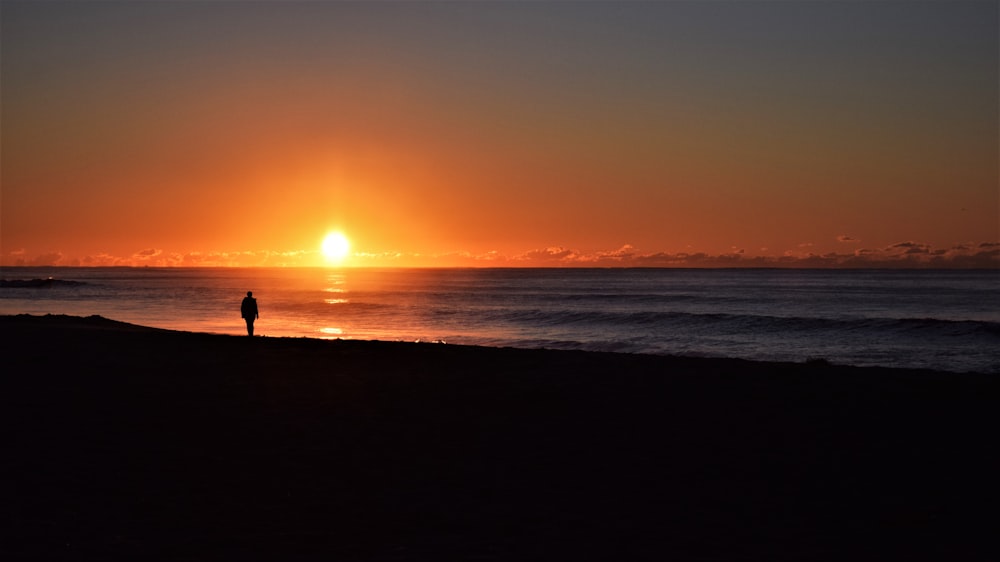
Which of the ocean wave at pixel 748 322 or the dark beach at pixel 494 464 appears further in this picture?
the ocean wave at pixel 748 322

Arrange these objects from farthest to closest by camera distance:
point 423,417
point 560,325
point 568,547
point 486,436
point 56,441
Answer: point 560,325
point 423,417
point 486,436
point 56,441
point 568,547

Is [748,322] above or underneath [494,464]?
underneath

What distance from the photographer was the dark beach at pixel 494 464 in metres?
6.97

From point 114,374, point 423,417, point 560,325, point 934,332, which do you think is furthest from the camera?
point 560,325

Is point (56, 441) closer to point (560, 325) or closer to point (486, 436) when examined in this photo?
point (486, 436)

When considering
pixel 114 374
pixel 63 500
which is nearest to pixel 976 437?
pixel 63 500

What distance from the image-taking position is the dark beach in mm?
6969

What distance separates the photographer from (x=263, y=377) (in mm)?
16000

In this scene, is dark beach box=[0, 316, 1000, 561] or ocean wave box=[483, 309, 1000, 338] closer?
dark beach box=[0, 316, 1000, 561]

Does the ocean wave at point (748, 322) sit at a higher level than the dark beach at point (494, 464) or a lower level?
lower

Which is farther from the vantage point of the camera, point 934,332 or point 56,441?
point 934,332

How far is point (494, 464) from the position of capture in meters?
9.55

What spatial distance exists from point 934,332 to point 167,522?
43914 millimetres

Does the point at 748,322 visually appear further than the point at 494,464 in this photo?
Yes
